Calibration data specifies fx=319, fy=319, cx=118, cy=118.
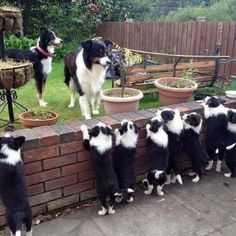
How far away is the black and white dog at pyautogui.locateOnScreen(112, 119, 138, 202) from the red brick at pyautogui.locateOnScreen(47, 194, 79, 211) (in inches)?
18.5

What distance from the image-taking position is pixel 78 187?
3463 mm

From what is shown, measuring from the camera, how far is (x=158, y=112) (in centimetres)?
376

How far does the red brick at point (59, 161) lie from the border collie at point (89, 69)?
1459 mm

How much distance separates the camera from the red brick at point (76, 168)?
3.31 metres

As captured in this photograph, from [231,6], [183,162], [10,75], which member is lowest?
[183,162]

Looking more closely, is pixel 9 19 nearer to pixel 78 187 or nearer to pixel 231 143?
pixel 78 187

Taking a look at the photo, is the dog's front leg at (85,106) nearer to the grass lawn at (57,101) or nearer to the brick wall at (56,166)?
Answer: the grass lawn at (57,101)

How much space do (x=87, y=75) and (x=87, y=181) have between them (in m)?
1.79

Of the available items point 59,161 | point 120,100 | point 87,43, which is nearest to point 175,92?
point 120,100

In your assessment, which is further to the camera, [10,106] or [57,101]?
[57,101]

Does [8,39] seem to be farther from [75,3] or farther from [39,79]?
[39,79]

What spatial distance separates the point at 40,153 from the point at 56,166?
24 centimetres

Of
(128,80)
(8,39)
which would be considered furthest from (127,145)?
(8,39)

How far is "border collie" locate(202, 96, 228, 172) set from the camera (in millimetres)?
3973
